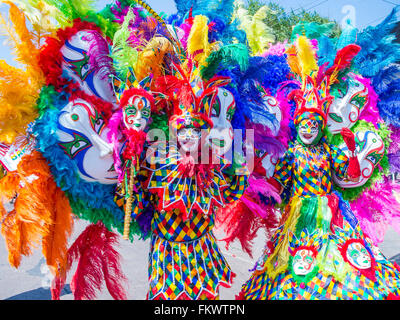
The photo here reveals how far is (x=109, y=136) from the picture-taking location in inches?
74.4

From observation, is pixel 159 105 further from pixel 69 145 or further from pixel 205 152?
pixel 69 145

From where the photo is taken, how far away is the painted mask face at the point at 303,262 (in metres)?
2.28

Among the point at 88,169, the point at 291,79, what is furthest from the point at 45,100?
the point at 291,79

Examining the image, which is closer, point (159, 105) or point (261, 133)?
point (159, 105)

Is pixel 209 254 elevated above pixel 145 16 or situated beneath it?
situated beneath

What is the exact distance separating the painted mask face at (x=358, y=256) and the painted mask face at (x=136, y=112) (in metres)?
1.37

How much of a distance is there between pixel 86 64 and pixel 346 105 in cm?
166

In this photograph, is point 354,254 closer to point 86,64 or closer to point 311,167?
point 311,167

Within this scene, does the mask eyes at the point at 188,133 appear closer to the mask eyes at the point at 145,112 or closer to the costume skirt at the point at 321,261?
the mask eyes at the point at 145,112

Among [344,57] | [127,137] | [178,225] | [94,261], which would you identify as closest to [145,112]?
[127,137]

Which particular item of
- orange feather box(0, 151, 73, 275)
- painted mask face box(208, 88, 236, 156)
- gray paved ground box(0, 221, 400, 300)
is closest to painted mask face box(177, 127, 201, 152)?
painted mask face box(208, 88, 236, 156)

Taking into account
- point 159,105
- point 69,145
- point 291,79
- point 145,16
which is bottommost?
point 69,145

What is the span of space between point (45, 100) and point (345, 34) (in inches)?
81.3

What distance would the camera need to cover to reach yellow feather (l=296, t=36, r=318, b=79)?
2.49 meters
